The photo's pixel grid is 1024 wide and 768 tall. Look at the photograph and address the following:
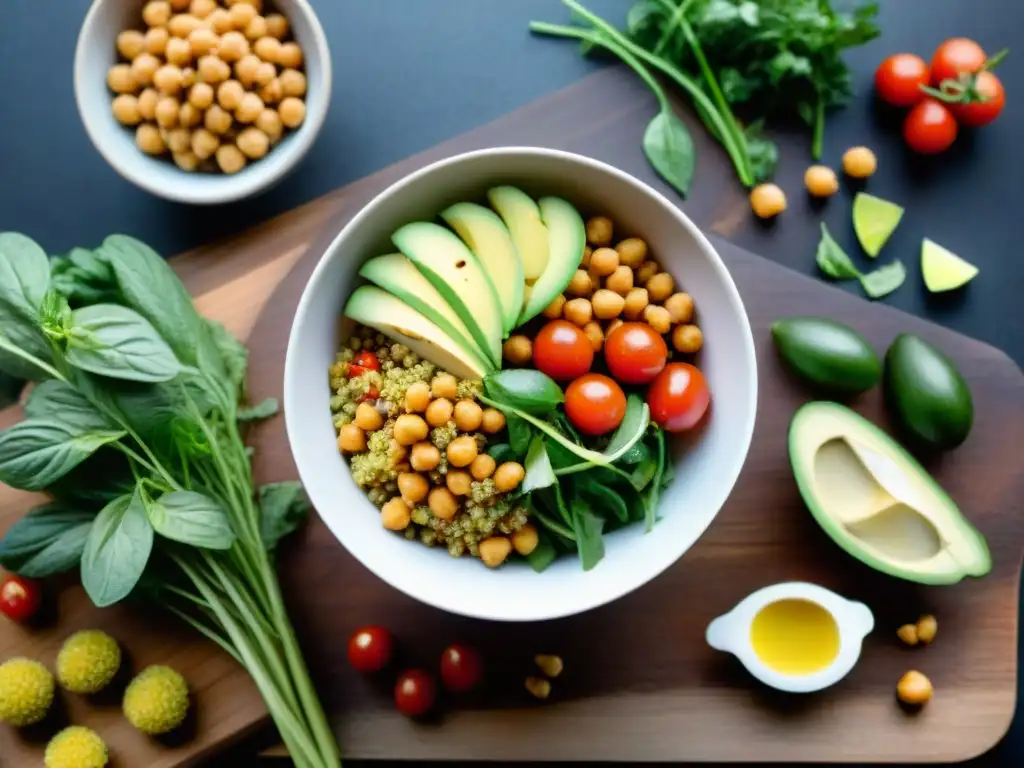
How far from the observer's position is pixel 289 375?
1.21 meters

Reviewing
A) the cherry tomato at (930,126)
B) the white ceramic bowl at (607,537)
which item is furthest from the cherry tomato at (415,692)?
the cherry tomato at (930,126)

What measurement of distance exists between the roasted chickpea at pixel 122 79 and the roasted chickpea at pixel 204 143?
0.14 m

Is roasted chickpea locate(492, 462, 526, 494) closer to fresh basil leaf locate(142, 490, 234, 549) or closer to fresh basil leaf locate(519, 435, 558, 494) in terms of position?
fresh basil leaf locate(519, 435, 558, 494)

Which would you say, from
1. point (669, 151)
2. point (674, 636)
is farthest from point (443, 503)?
point (669, 151)

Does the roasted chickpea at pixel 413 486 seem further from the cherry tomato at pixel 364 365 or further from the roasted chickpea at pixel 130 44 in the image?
the roasted chickpea at pixel 130 44

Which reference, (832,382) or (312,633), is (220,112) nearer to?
(312,633)

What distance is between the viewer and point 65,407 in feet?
4.15

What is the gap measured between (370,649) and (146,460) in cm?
43

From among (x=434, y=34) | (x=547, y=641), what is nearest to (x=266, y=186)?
(x=434, y=34)

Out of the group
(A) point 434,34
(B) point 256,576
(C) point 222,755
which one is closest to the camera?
(B) point 256,576

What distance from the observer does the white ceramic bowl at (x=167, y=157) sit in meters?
1.48

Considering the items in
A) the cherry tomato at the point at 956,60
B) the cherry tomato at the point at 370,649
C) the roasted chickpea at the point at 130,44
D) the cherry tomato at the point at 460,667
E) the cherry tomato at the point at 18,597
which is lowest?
the cherry tomato at the point at 460,667

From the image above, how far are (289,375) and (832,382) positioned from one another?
0.79 metres

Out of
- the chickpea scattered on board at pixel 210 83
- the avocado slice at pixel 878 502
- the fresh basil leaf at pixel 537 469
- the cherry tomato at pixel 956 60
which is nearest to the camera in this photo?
the fresh basil leaf at pixel 537 469
